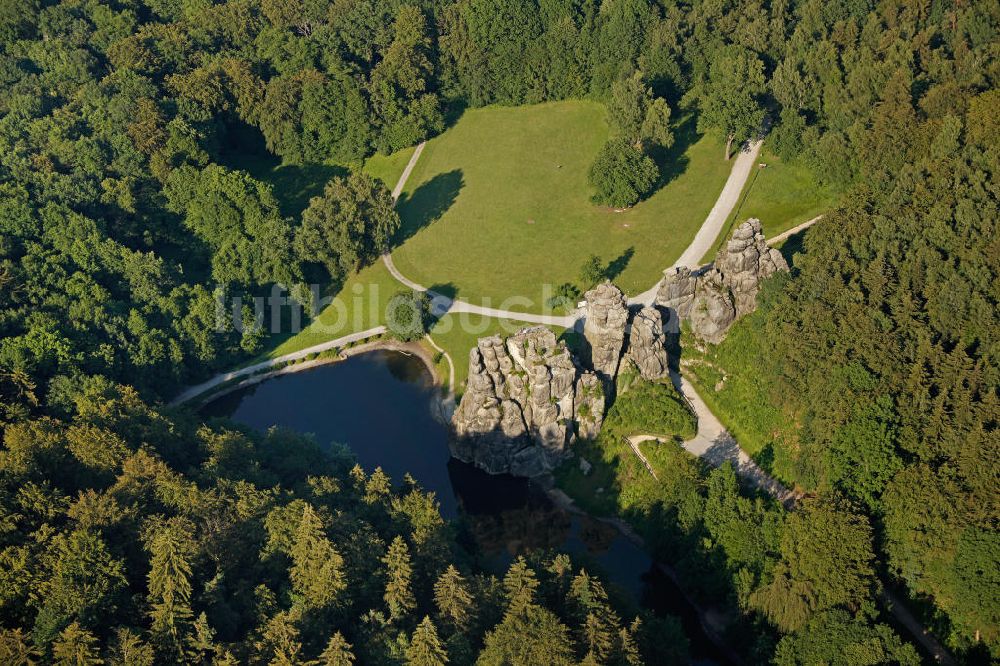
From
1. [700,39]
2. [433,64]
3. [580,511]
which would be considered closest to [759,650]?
[580,511]

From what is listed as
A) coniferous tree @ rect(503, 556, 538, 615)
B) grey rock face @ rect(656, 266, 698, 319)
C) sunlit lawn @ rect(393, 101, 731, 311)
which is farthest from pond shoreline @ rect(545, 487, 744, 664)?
sunlit lawn @ rect(393, 101, 731, 311)

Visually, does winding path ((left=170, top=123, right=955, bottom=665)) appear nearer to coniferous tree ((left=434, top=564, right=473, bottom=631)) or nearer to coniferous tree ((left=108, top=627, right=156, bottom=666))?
coniferous tree ((left=434, top=564, right=473, bottom=631))

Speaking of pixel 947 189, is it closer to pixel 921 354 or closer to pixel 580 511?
pixel 921 354

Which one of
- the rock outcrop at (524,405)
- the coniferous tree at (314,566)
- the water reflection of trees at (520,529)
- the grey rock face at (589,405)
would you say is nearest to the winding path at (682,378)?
the grey rock face at (589,405)

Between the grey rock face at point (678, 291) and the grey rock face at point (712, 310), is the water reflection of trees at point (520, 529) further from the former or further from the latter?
the grey rock face at point (678, 291)

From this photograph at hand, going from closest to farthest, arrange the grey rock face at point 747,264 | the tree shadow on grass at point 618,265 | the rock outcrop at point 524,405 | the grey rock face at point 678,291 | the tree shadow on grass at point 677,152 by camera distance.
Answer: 1. the rock outcrop at point 524,405
2. the grey rock face at point 747,264
3. the grey rock face at point 678,291
4. the tree shadow on grass at point 618,265
5. the tree shadow on grass at point 677,152

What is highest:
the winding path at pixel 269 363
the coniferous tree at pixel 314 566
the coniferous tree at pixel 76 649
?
the coniferous tree at pixel 76 649
